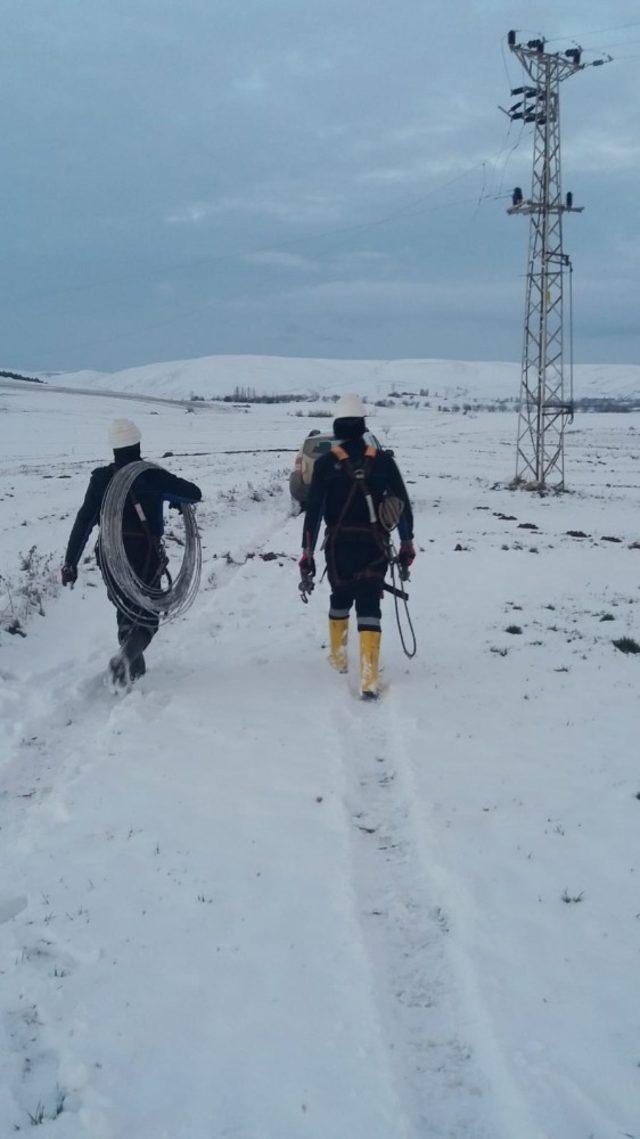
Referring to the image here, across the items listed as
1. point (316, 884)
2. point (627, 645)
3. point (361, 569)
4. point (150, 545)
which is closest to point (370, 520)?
point (361, 569)

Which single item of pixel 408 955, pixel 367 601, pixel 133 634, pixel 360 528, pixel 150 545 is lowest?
pixel 408 955

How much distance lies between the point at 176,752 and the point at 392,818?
1.79 m

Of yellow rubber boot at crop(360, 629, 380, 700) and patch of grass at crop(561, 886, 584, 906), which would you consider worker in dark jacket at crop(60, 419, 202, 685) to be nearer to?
yellow rubber boot at crop(360, 629, 380, 700)

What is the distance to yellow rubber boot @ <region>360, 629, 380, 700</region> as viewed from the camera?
24.5ft

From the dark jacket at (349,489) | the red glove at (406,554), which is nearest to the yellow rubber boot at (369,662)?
the red glove at (406,554)

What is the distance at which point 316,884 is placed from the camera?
446 centimetres

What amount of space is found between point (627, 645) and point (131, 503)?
5423 mm

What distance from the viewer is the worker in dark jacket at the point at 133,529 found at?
7.64m

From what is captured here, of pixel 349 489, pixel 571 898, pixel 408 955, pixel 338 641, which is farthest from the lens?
pixel 338 641

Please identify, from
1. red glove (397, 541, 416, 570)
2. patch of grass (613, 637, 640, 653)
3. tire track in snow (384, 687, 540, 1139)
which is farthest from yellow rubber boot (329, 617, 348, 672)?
patch of grass (613, 637, 640, 653)

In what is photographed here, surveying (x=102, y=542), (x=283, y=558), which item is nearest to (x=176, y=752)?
(x=102, y=542)

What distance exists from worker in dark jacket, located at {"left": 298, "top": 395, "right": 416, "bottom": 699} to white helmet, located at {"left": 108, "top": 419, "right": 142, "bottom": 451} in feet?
5.78

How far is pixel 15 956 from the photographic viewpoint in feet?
12.3

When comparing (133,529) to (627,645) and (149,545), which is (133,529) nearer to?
(149,545)
